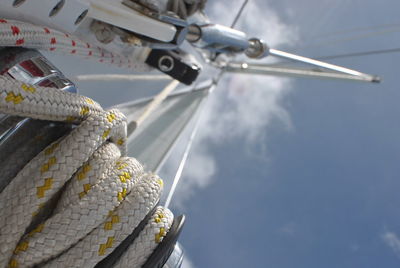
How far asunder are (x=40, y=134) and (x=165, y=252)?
346mm

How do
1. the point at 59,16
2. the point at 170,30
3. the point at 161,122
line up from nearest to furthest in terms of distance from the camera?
the point at 59,16 → the point at 170,30 → the point at 161,122

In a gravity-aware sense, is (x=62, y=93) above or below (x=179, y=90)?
below

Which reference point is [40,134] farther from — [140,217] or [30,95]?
[140,217]

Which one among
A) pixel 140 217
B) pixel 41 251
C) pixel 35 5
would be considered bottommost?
pixel 41 251

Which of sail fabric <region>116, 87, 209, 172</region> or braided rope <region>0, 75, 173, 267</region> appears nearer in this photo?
braided rope <region>0, 75, 173, 267</region>

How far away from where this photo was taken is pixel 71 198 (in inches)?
34.6

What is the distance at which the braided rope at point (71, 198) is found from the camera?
837mm

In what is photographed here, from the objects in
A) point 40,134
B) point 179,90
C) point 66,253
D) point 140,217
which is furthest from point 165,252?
point 179,90

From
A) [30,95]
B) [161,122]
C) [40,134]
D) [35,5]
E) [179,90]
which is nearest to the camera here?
[30,95]

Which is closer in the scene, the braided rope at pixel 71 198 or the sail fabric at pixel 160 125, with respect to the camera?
the braided rope at pixel 71 198

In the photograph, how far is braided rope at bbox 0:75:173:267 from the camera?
0.84m

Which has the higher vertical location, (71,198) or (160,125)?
(160,125)

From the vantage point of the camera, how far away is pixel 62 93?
907 mm

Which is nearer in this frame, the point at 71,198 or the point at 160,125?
the point at 71,198
